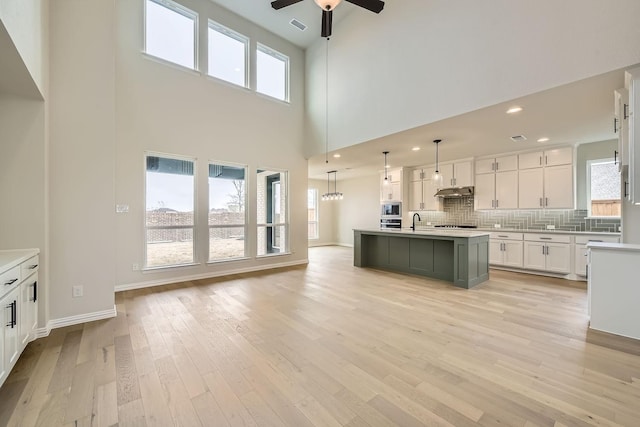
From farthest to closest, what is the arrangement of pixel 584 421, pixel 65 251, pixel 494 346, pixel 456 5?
pixel 456 5 < pixel 65 251 < pixel 494 346 < pixel 584 421

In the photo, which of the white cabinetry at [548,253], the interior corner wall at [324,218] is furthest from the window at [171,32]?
the white cabinetry at [548,253]

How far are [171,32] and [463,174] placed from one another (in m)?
7.34

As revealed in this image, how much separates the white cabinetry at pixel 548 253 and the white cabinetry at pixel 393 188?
3365mm

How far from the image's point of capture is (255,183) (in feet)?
20.2

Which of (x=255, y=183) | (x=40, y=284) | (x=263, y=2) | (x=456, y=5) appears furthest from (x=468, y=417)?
(x=263, y=2)

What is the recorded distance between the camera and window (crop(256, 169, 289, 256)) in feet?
21.0

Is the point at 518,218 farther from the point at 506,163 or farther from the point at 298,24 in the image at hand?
the point at 298,24

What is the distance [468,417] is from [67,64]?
200 inches

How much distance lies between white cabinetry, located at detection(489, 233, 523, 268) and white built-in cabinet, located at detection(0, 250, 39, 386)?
300 inches

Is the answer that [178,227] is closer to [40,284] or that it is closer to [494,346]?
[40,284]

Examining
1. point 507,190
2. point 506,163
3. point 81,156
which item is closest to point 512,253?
point 507,190

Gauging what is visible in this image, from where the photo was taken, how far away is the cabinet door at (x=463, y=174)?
6797 millimetres

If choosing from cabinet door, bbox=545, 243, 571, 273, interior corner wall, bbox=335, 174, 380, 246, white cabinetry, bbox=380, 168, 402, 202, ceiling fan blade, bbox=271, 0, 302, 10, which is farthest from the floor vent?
cabinet door, bbox=545, 243, 571, 273

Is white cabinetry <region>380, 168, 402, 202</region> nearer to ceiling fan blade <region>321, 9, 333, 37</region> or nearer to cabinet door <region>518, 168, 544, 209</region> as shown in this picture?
cabinet door <region>518, 168, 544, 209</region>
